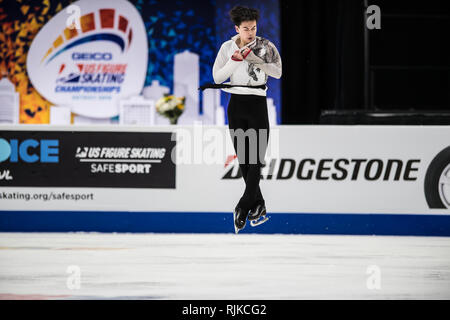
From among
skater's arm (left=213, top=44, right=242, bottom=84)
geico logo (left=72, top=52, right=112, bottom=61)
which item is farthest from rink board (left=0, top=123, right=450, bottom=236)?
geico logo (left=72, top=52, right=112, bottom=61)

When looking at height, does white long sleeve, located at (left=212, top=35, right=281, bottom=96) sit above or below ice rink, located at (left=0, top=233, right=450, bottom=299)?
above

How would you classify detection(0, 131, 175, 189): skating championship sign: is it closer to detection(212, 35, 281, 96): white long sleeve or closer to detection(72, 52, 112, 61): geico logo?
detection(212, 35, 281, 96): white long sleeve

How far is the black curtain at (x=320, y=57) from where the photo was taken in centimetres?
1066

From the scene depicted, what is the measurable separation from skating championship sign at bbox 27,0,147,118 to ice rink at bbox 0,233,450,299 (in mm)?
6105

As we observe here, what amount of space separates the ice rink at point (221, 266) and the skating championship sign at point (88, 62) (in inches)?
240

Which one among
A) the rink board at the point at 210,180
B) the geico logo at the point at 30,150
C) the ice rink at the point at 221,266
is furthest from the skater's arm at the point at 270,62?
the geico logo at the point at 30,150

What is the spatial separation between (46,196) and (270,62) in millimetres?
5210

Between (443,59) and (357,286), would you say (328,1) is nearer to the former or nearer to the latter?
(443,59)

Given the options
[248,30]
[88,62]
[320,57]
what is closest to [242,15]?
[248,30]

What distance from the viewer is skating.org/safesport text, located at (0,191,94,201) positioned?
21.5 ft

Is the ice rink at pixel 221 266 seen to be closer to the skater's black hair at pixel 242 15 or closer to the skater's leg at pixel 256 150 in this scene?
the skater's leg at pixel 256 150

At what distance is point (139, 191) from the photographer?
6551mm

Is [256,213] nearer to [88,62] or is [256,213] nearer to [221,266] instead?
[221,266]

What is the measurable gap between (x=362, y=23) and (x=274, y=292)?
809cm
